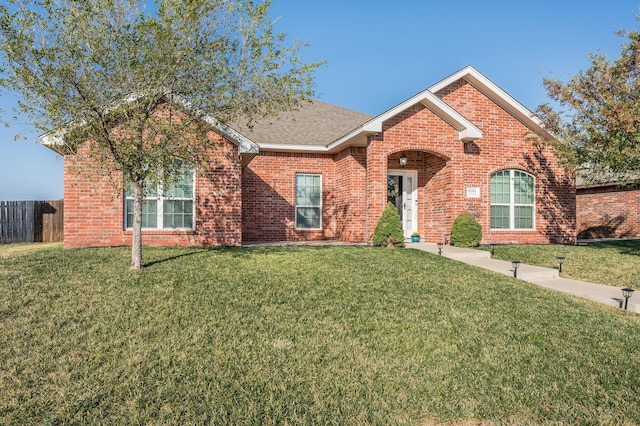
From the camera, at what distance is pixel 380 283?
8250 millimetres

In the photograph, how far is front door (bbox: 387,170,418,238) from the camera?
16016 millimetres

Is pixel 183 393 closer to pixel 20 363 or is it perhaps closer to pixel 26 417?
pixel 26 417

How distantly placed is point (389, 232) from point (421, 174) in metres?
4.41

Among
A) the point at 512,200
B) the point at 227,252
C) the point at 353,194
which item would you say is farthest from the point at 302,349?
the point at 512,200

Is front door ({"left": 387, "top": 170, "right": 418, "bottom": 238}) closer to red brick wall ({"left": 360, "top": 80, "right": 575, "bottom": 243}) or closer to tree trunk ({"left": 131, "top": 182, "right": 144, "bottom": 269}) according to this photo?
red brick wall ({"left": 360, "top": 80, "right": 575, "bottom": 243})

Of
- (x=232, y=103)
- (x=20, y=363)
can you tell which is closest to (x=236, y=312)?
(x=20, y=363)

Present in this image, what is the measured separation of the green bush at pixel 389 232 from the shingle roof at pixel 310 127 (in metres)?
4.12

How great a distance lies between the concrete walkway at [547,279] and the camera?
27.2 ft

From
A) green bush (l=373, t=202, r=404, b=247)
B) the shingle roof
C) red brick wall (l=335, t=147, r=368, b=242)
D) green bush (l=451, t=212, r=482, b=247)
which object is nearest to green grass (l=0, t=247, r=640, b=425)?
green bush (l=373, t=202, r=404, b=247)

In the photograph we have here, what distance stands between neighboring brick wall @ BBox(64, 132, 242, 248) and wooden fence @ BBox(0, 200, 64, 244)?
854 cm

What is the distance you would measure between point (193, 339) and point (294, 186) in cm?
1045

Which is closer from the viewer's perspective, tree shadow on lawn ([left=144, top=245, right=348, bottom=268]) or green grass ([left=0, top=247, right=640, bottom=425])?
green grass ([left=0, top=247, right=640, bottom=425])

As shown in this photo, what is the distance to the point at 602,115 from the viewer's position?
12.3 meters

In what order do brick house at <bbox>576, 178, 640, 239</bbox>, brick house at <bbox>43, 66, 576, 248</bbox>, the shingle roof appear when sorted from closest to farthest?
brick house at <bbox>43, 66, 576, 248</bbox> < the shingle roof < brick house at <bbox>576, 178, 640, 239</bbox>
